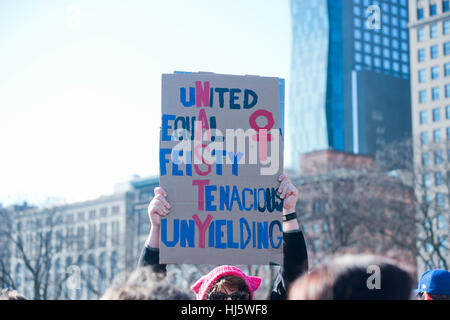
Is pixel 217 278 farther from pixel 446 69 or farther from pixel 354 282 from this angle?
pixel 446 69

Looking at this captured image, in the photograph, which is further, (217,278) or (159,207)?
(159,207)

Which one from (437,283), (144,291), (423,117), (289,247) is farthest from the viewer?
(423,117)

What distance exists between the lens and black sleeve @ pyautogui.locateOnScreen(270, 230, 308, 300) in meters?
4.31

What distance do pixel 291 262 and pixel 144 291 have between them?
6.05 ft

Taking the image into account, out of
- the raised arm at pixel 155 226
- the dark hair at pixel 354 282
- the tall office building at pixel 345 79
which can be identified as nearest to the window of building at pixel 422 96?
the tall office building at pixel 345 79

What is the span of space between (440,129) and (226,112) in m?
77.3

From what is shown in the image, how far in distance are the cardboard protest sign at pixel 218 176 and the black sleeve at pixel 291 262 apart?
0.18 ft

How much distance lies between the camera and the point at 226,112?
4789mm

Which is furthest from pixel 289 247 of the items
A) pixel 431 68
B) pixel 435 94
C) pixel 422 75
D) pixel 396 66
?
pixel 396 66

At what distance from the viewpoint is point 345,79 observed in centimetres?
11744

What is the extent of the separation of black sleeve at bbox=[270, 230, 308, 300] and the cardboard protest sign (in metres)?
0.06

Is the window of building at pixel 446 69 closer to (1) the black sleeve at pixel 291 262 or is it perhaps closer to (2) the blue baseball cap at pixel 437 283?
(1) the black sleeve at pixel 291 262
